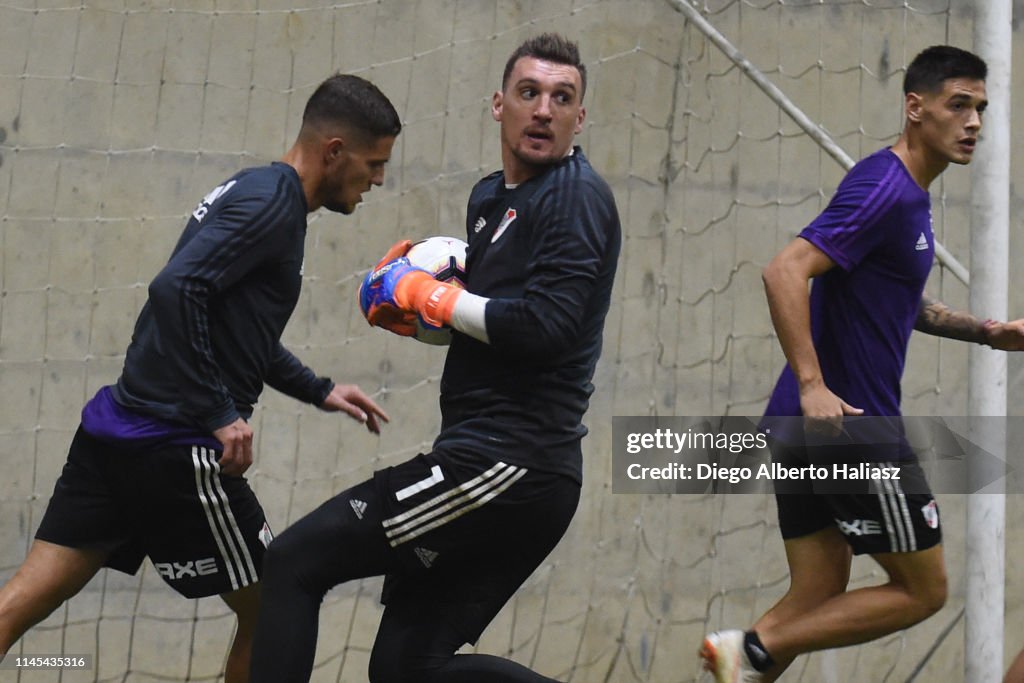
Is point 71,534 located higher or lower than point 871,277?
lower

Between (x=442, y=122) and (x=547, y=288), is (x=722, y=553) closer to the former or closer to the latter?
→ (x=442, y=122)

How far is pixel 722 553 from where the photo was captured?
568 centimetres

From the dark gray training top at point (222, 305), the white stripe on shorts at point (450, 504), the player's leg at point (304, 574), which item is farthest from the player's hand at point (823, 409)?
the dark gray training top at point (222, 305)

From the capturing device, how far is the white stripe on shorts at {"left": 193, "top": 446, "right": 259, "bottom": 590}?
3.56m

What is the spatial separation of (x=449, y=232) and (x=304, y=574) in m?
2.35

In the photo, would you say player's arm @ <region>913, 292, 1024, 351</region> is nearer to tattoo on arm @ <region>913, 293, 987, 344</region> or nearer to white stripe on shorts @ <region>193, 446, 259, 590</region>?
tattoo on arm @ <region>913, 293, 987, 344</region>

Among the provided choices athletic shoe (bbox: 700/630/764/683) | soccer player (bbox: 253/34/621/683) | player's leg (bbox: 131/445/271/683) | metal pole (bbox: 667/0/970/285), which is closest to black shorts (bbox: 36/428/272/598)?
player's leg (bbox: 131/445/271/683)

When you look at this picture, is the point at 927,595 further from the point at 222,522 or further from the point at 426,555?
the point at 222,522

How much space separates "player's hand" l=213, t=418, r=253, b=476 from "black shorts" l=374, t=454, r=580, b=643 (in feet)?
1.37

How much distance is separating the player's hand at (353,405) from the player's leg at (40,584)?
2.59 feet

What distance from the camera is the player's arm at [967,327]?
4145 mm

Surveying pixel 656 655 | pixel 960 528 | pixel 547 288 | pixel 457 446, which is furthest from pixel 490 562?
pixel 960 528

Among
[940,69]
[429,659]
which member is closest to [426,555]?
[429,659]

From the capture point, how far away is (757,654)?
3.82m
